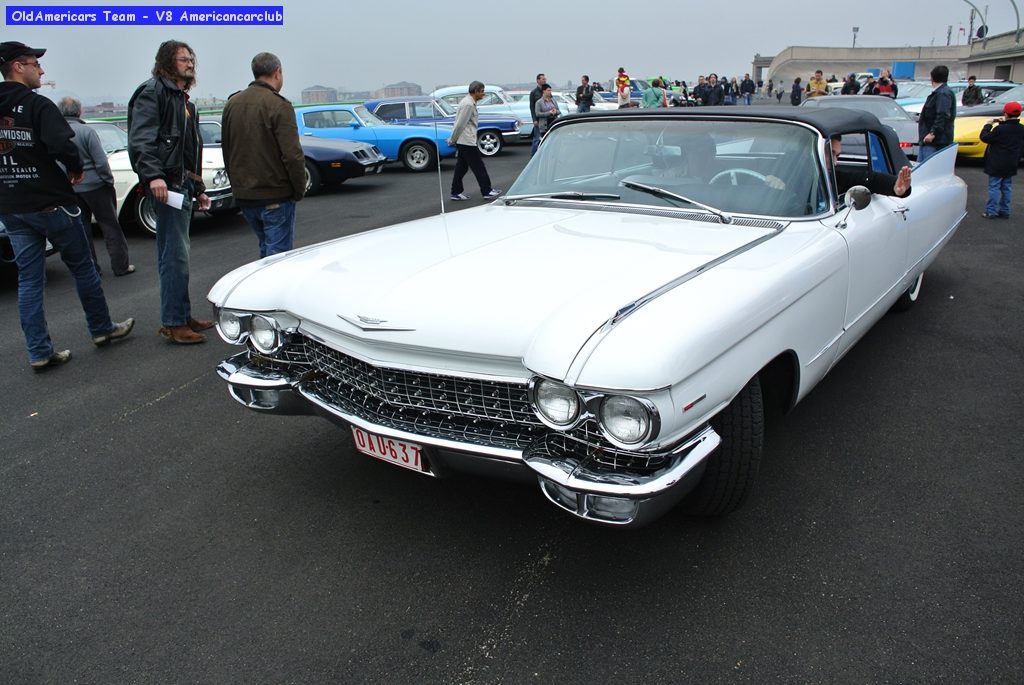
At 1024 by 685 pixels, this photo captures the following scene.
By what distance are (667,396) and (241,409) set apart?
2.80m

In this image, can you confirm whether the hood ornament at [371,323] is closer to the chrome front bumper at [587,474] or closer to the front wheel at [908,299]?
the chrome front bumper at [587,474]

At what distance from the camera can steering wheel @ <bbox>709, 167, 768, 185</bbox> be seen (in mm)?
3367

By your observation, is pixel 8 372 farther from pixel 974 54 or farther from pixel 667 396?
pixel 974 54

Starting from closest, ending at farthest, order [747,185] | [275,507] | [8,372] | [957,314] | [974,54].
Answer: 1. [275,507]
2. [747,185]
3. [8,372]
4. [957,314]
5. [974,54]

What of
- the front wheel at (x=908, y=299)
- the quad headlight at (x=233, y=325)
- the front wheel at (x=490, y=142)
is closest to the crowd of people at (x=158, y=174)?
the front wheel at (x=908, y=299)

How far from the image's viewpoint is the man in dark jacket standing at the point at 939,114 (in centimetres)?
940

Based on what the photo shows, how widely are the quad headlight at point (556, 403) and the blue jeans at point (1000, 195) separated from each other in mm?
8616

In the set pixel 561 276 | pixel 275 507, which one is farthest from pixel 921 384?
pixel 275 507

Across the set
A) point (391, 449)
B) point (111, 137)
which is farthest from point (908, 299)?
point (111, 137)

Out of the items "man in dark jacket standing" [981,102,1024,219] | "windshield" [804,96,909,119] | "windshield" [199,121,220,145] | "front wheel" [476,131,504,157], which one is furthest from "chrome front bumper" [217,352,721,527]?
"front wheel" [476,131,504,157]

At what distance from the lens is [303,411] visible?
286cm

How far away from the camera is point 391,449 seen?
2490 mm

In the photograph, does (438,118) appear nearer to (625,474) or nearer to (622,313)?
(622,313)

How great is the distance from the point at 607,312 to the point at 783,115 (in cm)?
191
